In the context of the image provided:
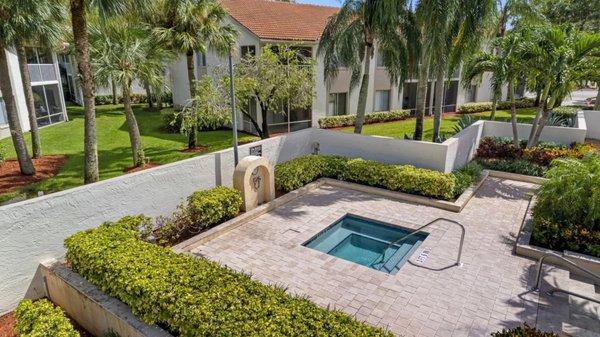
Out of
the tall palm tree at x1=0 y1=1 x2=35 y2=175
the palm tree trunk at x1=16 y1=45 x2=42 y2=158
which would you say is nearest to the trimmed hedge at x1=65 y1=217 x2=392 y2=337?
the tall palm tree at x1=0 y1=1 x2=35 y2=175

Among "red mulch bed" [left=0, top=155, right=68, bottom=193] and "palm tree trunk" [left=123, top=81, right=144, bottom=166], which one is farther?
"palm tree trunk" [left=123, top=81, right=144, bottom=166]

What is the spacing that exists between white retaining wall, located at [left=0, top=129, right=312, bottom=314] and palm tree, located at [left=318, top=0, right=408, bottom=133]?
725 cm

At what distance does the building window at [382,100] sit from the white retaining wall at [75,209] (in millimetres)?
21218

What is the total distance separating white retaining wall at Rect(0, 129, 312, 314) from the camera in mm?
7148

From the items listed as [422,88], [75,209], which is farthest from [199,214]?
[422,88]

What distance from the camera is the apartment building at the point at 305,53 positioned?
22.6 m

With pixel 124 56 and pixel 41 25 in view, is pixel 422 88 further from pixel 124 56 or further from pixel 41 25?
pixel 41 25

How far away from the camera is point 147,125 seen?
90.9ft

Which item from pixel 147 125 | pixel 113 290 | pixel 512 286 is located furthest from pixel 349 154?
pixel 147 125

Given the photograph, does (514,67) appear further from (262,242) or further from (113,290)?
(113,290)

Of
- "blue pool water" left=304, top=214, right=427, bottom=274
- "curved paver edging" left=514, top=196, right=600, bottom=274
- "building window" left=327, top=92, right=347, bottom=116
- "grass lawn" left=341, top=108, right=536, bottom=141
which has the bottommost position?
"blue pool water" left=304, top=214, right=427, bottom=274

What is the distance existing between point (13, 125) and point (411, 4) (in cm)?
1646

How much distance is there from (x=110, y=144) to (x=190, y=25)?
8.86m

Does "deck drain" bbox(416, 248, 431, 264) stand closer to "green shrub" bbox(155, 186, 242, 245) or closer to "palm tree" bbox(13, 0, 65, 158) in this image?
"green shrub" bbox(155, 186, 242, 245)
